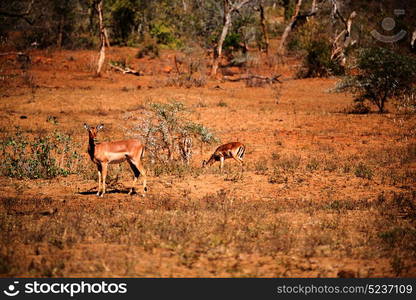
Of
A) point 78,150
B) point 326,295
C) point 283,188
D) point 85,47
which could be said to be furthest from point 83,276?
point 85,47

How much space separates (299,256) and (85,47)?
37338 millimetres

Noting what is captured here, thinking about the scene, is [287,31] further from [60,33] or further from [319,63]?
[60,33]

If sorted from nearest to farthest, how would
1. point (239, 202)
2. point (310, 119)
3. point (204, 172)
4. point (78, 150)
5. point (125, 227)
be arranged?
point (125, 227), point (239, 202), point (204, 172), point (78, 150), point (310, 119)

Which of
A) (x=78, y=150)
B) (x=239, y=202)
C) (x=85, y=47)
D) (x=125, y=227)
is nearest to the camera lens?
(x=125, y=227)

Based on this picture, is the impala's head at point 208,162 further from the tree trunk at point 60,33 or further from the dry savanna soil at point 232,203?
the tree trunk at point 60,33

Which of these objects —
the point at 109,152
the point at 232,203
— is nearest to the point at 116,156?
the point at 109,152

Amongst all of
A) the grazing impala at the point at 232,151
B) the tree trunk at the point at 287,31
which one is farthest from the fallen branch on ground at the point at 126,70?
the grazing impala at the point at 232,151

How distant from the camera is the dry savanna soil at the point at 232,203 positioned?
19.9ft

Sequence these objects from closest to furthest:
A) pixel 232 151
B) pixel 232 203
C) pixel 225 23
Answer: pixel 232 203 < pixel 232 151 < pixel 225 23

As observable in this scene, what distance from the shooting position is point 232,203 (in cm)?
926

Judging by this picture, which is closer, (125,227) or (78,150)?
(125,227)

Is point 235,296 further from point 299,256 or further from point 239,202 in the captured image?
point 239,202

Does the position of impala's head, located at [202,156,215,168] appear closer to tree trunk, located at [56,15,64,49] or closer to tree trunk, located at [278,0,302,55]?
tree trunk, located at [278,0,302,55]

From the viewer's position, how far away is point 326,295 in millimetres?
5422
